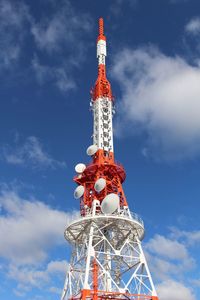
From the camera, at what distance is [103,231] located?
61.2 m

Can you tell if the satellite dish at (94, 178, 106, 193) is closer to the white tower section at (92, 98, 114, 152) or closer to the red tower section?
the red tower section

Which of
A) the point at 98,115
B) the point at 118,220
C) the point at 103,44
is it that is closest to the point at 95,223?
the point at 118,220

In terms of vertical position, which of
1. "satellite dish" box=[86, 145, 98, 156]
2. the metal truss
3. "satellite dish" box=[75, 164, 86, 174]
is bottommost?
the metal truss

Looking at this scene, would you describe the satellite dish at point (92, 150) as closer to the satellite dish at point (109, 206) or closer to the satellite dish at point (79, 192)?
the satellite dish at point (79, 192)

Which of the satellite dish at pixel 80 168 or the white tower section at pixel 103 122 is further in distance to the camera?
the white tower section at pixel 103 122

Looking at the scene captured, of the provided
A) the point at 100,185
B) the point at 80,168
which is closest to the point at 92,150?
the point at 80,168

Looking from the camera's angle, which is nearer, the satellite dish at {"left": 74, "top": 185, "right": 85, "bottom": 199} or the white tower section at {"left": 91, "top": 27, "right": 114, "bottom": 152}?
the satellite dish at {"left": 74, "top": 185, "right": 85, "bottom": 199}

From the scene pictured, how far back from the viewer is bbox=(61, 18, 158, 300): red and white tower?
55.7 m

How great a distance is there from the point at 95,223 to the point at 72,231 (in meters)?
4.70

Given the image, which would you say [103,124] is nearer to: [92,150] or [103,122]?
[103,122]

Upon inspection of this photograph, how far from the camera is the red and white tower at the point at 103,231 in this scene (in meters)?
55.7

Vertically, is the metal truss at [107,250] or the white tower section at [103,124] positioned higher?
the white tower section at [103,124]

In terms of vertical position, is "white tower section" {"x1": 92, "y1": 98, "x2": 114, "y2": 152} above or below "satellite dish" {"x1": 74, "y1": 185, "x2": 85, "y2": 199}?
above

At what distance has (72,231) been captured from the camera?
61562 millimetres
